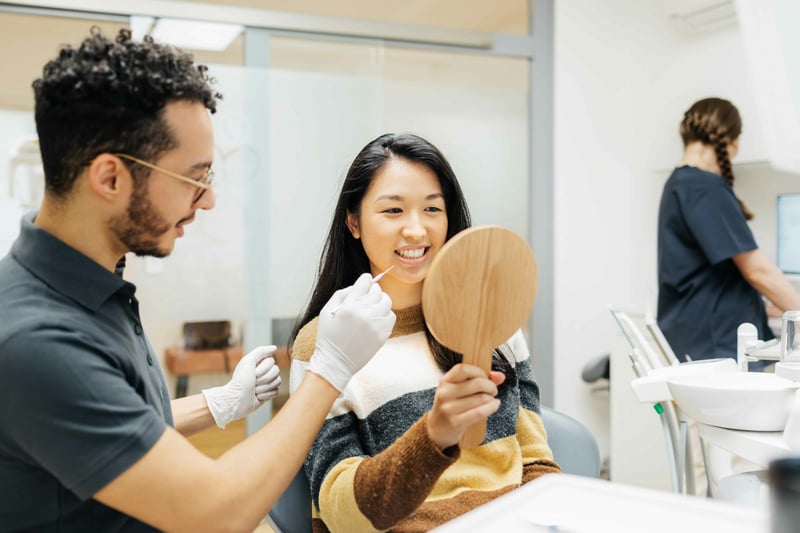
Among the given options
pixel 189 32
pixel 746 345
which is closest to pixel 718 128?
pixel 746 345

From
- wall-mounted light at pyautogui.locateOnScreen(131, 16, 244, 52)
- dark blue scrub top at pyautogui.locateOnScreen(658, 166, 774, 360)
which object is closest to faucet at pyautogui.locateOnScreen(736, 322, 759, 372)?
dark blue scrub top at pyautogui.locateOnScreen(658, 166, 774, 360)

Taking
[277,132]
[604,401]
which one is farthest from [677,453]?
[277,132]

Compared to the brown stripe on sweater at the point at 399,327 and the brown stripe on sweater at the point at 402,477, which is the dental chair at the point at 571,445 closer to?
the brown stripe on sweater at the point at 399,327

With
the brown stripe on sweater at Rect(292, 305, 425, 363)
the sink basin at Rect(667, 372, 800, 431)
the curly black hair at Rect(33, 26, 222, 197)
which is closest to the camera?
the curly black hair at Rect(33, 26, 222, 197)

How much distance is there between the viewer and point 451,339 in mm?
983

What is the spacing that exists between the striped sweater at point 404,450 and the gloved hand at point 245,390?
14cm

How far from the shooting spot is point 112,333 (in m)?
1.06

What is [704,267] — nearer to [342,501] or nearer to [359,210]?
[359,210]

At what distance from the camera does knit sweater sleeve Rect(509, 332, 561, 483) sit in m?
1.40

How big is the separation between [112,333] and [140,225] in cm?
16

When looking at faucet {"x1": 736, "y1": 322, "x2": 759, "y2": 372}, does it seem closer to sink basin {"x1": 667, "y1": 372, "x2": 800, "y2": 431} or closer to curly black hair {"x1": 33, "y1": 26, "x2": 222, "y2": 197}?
sink basin {"x1": 667, "y1": 372, "x2": 800, "y2": 431}

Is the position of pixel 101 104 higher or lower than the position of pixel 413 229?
higher

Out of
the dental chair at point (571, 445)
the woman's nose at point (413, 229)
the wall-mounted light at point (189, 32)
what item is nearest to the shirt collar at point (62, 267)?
the woman's nose at point (413, 229)

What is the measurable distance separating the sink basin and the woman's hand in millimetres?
492
